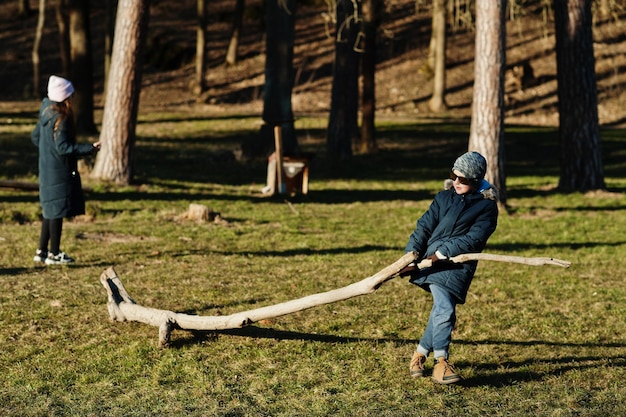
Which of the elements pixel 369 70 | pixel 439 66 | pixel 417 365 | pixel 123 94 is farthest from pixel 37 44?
pixel 417 365

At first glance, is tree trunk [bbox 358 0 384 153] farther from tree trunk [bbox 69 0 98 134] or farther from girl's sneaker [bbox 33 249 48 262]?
girl's sneaker [bbox 33 249 48 262]

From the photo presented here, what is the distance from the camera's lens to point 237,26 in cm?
3888

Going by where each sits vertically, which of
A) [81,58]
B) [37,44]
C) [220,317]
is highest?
[37,44]

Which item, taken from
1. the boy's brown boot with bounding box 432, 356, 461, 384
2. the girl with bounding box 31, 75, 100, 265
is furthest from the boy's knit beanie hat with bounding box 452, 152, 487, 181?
the girl with bounding box 31, 75, 100, 265

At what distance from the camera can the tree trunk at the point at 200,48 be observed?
114 feet

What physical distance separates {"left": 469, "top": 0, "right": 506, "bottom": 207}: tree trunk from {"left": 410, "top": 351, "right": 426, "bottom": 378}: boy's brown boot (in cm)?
912

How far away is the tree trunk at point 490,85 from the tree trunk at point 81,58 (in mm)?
12862

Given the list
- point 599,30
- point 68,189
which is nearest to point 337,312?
point 68,189

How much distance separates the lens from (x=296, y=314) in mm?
8727

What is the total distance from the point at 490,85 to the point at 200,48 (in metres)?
22.0

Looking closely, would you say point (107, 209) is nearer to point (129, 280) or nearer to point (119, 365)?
point (129, 280)

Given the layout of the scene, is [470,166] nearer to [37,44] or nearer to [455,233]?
[455,233]

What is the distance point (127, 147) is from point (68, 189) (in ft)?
21.2

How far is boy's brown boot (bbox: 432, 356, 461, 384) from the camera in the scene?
658 centimetres
